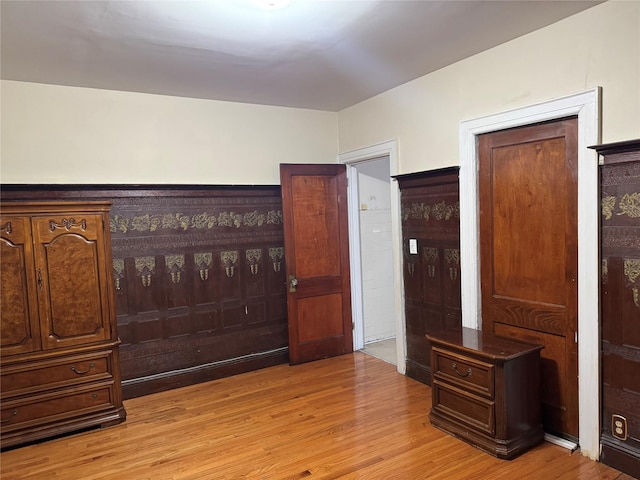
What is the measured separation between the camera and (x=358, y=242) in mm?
5031

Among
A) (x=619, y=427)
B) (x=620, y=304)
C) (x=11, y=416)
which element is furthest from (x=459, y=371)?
(x=11, y=416)

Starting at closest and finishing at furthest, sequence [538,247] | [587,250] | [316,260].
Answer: [587,250] < [538,247] < [316,260]

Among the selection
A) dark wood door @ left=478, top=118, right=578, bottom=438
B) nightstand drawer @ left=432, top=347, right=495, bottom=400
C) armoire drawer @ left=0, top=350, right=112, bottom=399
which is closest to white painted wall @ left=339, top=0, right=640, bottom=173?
dark wood door @ left=478, top=118, right=578, bottom=438

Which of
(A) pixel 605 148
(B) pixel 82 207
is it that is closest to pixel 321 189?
(B) pixel 82 207

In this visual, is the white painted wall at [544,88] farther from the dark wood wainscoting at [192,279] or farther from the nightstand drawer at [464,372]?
the dark wood wainscoting at [192,279]

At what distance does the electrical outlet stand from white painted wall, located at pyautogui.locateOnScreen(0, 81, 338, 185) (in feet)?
11.4

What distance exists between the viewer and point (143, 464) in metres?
2.83

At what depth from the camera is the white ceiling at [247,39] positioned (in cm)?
242

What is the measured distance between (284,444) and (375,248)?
277cm

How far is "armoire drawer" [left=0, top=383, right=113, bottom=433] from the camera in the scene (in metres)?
3.11

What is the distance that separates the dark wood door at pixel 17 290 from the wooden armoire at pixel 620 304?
12.5 ft

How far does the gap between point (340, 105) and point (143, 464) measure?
3.70 meters

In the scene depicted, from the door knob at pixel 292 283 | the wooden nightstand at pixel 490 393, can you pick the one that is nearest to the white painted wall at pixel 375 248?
the door knob at pixel 292 283

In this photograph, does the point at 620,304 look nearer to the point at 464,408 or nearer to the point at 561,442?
the point at 561,442
